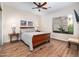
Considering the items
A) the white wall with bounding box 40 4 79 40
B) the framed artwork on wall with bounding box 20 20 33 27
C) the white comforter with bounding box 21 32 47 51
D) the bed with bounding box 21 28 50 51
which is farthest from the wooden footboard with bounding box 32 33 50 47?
the framed artwork on wall with bounding box 20 20 33 27

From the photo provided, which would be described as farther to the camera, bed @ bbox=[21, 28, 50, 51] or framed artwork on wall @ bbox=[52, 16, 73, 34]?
bed @ bbox=[21, 28, 50, 51]

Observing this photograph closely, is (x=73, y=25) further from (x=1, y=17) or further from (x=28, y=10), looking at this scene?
(x=1, y=17)

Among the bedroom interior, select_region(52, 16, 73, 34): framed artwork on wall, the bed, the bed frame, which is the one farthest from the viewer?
the bed frame

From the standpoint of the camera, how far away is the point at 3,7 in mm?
2373

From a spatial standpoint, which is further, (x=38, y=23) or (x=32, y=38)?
(x=32, y=38)

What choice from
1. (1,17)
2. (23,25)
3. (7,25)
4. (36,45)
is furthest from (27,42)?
(1,17)

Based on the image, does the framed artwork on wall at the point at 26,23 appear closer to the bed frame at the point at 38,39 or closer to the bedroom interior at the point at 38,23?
the bedroom interior at the point at 38,23

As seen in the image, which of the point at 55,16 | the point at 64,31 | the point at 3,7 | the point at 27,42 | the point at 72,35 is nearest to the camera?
the point at 3,7

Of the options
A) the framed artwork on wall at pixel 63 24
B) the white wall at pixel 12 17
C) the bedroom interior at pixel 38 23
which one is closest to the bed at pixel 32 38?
the bedroom interior at pixel 38 23

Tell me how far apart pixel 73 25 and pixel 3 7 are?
228cm

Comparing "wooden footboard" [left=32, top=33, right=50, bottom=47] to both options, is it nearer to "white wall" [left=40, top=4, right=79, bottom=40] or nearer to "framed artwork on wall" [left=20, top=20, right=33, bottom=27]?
"white wall" [left=40, top=4, right=79, bottom=40]

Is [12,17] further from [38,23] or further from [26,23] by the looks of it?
[38,23]

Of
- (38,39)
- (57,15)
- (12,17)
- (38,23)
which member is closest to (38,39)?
(38,39)

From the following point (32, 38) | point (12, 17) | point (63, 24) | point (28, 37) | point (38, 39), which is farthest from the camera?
point (38, 39)
